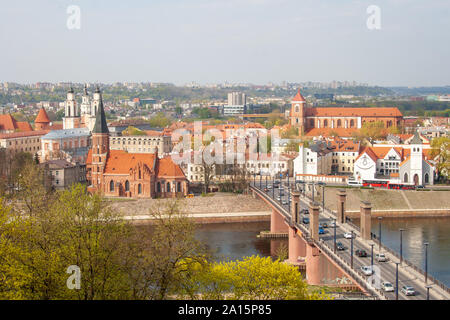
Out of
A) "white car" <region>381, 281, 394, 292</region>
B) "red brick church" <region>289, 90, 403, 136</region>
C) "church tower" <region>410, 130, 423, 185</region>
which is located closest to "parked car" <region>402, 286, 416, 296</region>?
"white car" <region>381, 281, 394, 292</region>

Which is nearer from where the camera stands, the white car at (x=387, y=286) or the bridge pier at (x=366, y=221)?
the white car at (x=387, y=286)

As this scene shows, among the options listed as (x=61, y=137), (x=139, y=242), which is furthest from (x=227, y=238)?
(x=61, y=137)

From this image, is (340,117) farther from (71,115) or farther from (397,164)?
(397,164)

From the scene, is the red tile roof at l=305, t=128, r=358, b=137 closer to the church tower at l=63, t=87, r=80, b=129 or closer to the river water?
the church tower at l=63, t=87, r=80, b=129

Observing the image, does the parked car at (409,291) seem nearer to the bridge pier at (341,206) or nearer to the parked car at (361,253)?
the parked car at (361,253)

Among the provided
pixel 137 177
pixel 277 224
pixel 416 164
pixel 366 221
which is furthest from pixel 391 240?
pixel 137 177

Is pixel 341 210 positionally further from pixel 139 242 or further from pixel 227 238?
pixel 139 242

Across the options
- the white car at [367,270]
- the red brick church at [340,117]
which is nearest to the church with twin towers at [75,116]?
the red brick church at [340,117]
